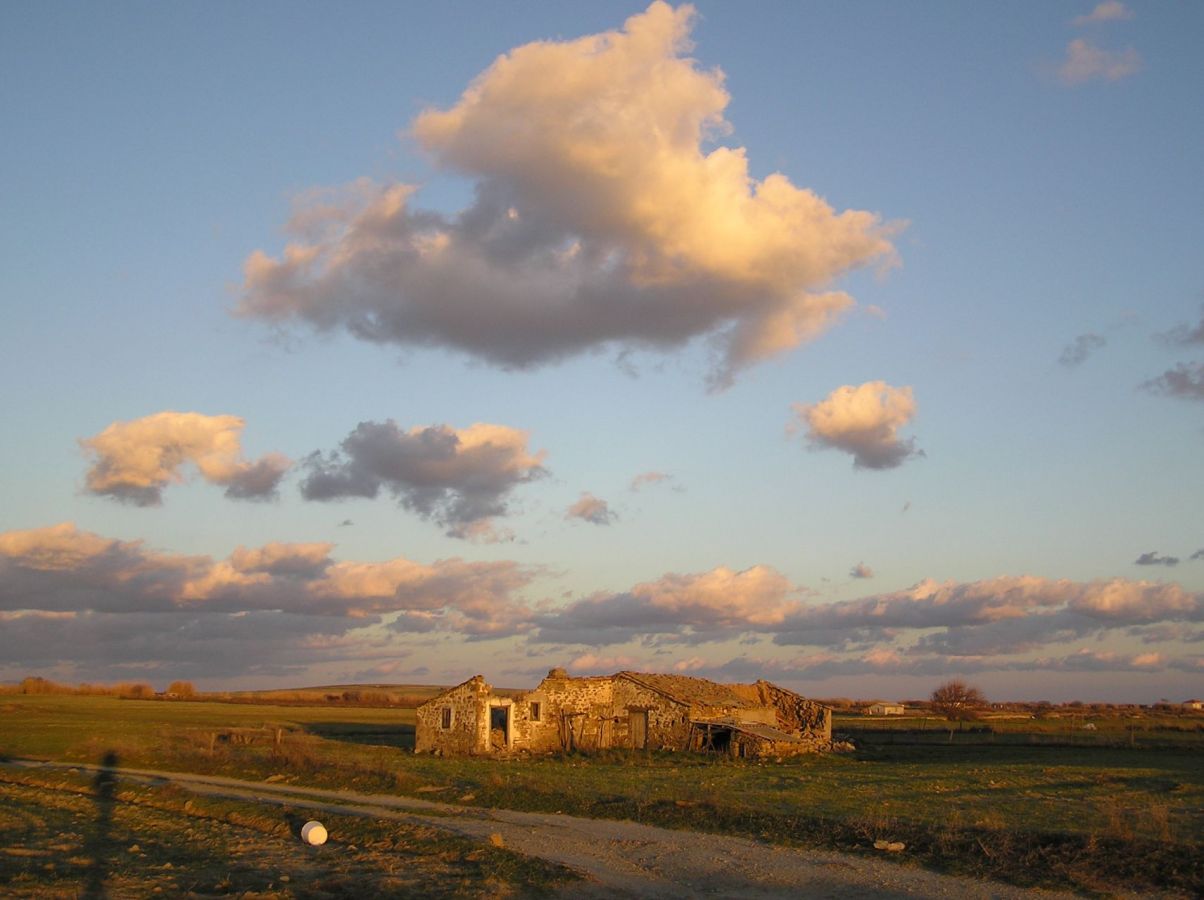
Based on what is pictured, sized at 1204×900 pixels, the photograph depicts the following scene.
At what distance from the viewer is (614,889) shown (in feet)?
53.9

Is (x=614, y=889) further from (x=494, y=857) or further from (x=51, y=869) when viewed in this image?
(x=51, y=869)

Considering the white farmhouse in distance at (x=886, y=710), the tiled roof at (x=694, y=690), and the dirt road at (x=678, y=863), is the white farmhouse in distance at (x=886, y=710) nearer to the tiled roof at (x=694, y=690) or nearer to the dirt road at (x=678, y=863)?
the tiled roof at (x=694, y=690)

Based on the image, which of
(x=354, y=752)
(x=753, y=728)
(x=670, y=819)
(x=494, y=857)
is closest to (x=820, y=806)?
(x=670, y=819)

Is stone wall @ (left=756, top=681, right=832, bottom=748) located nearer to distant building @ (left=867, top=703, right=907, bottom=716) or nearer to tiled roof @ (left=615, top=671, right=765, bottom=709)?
tiled roof @ (left=615, top=671, right=765, bottom=709)

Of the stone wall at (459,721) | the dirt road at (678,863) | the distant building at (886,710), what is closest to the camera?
the dirt road at (678,863)

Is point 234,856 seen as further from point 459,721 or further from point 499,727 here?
point 499,727

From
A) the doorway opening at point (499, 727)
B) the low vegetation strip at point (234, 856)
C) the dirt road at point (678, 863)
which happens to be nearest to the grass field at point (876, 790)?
the dirt road at point (678, 863)

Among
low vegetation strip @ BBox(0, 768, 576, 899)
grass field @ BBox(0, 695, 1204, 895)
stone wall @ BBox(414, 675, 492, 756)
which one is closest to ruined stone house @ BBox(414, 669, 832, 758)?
stone wall @ BBox(414, 675, 492, 756)

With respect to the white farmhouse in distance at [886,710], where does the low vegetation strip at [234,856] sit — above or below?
above

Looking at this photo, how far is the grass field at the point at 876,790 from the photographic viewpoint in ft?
59.6

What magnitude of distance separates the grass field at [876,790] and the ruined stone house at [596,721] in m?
2.24

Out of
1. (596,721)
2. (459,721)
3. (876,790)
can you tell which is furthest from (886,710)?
(876,790)

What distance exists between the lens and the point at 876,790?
30.4m

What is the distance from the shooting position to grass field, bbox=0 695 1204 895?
59.6ft
